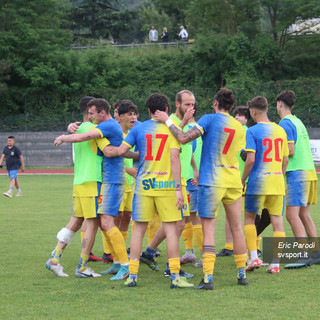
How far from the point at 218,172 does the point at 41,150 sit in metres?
30.1

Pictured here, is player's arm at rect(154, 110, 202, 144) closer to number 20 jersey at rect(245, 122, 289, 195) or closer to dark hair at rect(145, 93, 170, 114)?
dark hair at rect(145, 93, 170, 114)

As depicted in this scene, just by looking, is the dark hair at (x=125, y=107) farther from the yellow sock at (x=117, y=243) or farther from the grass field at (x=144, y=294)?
the grass field at (x=144, y=294)

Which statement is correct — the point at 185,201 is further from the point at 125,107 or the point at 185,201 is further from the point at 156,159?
the point at 125,107

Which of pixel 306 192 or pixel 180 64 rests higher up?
pixel 180 64

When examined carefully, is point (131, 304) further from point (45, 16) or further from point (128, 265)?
point (45, 16)

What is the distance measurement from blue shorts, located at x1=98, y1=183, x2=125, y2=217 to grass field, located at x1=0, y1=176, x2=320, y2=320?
0.84m

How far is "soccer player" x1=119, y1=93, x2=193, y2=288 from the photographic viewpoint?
22.5 feet

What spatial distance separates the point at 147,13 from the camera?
2761 inches

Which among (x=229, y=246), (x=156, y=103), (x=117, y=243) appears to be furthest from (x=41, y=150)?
(x=156, y=103)

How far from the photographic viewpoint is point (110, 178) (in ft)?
24.5

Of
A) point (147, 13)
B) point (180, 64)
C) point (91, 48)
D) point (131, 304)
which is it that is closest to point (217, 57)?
point (180, 64)

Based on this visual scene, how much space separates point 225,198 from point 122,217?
2.29 metres

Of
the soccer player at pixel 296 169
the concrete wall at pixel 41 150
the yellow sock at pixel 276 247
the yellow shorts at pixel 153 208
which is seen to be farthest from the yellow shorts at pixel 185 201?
the concrete wall at pixel 41 150

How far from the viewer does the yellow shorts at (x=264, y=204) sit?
7676mm
